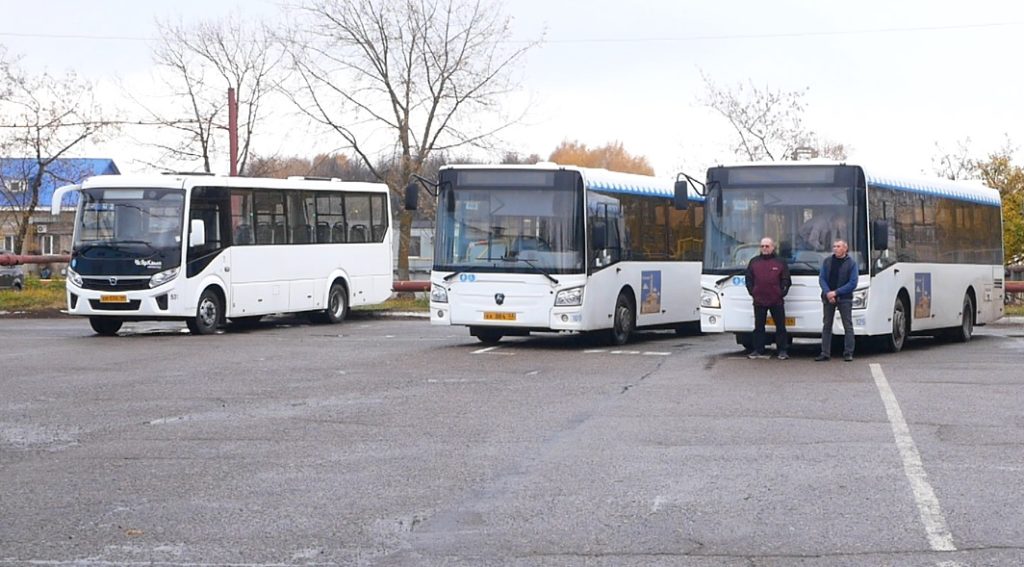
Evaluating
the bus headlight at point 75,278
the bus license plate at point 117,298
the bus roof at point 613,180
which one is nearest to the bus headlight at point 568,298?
the bus roof at point 613,180

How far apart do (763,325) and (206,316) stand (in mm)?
10326

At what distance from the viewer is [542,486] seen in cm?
1012

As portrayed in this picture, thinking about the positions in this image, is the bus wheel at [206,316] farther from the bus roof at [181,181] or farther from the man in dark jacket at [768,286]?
the man in dark jacket at [768,286]

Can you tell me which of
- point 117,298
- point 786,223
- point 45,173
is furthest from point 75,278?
point 45,173

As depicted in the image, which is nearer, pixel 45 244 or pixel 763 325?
pixel 763 325

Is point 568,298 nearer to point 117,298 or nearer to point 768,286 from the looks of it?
point 768,286

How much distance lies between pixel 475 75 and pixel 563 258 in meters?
30.2

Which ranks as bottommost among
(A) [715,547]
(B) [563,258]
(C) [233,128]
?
(A) [715,547]

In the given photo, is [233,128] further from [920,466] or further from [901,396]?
[920,466]

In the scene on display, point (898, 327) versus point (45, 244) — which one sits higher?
point (45, 244)

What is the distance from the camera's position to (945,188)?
86.2 feet

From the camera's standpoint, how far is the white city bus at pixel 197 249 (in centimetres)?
2753

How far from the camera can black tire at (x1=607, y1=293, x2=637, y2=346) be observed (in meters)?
25.0

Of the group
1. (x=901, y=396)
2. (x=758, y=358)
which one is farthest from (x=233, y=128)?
(x=901, y=396)
